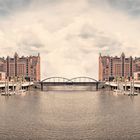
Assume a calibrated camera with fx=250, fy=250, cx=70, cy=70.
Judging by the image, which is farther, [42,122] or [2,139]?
[42,122]

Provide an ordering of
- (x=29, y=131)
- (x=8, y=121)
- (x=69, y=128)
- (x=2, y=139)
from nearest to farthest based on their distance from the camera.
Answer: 1. (x=2, y=139)
2. (x=29, y=131)
3. (x=69, y=128)
4. (x=8, y=121)

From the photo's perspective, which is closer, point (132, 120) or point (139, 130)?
point (139, 130)

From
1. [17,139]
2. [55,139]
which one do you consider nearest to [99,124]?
[55,139]

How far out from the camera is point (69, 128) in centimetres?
4197

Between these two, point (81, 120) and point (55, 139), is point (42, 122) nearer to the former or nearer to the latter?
point (81, 120)

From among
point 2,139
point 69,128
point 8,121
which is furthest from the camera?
point 8,121

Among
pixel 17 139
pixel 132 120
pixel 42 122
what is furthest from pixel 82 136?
pixel 132 120

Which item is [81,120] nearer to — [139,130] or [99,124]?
[99,124]

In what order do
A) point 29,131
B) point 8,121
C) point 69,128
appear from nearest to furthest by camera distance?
point 29,131
point 69,128
point 8,121

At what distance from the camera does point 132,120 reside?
48156 mm

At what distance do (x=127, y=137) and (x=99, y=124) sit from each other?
9.33 metres

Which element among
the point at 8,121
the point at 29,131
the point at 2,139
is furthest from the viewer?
the point at 8,121

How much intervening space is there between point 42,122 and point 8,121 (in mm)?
6356

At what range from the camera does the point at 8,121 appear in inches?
1838
